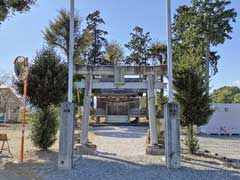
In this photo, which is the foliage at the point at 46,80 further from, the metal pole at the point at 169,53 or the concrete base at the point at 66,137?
the metal pole at the point at 169,53

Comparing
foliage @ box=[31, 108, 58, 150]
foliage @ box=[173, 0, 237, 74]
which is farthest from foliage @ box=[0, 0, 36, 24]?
foliage @ box=[173, 0, 237, 74]

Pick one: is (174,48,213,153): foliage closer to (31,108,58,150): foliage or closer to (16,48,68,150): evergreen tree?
(16,48,68,150): evergreen tree

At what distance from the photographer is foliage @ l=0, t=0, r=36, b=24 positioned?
31.7 ft

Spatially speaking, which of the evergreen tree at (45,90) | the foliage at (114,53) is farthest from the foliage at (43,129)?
the foliage at (114,53)

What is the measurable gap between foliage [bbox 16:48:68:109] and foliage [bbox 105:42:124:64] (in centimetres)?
2007

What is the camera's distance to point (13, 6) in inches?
403

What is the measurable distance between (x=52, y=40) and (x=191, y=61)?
602 inches

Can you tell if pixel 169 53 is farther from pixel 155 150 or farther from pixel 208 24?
pixel 208 24

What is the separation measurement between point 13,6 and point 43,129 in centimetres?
469

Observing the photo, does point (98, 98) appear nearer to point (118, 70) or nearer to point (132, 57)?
point (132, 57)

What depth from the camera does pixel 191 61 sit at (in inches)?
389

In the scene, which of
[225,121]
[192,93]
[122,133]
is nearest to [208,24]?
[225,121]

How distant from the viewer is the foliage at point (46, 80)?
9.85 meters

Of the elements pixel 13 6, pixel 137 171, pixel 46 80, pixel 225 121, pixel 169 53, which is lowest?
pixel 137 171
